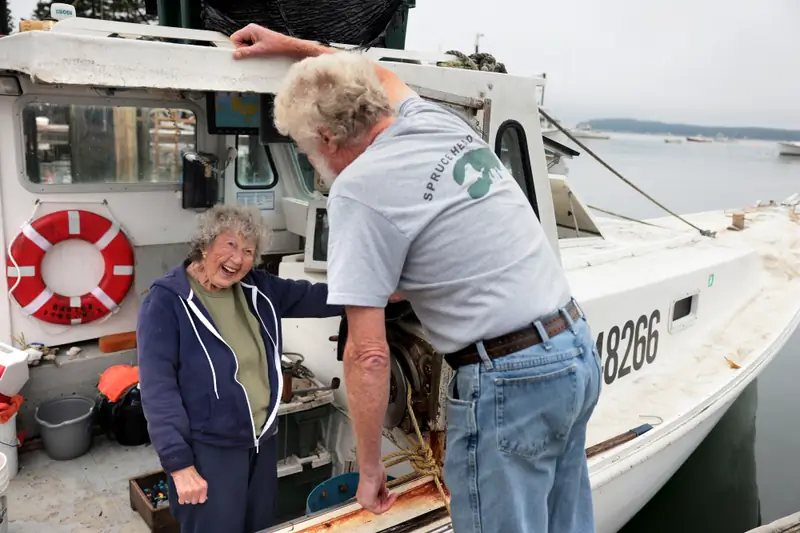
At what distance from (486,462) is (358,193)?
710mm

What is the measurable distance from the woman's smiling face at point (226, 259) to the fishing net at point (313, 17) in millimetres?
823

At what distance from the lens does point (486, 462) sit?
166cm


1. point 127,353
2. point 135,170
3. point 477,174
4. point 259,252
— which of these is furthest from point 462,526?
point 135,170

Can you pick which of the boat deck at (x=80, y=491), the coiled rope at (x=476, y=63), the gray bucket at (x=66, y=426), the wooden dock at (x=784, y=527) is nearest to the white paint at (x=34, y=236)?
the gray bucket at (x=66, y=426)

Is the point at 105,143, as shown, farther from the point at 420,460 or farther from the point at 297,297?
the point at 420,460

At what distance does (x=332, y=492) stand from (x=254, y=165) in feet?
8.31

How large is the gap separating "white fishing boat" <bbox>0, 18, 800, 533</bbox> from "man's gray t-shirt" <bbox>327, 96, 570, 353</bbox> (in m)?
0.78

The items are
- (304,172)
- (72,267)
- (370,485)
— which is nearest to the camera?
(370,485)

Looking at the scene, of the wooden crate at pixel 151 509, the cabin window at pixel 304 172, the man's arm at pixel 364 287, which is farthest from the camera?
the cabin window at pixel 304 172

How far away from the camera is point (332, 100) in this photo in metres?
1.53

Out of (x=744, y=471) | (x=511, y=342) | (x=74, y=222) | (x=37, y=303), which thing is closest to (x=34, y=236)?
(x=74, y=222)

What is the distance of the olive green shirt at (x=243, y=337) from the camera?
7.45ft

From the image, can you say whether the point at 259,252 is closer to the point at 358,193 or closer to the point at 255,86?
the point at 255,86

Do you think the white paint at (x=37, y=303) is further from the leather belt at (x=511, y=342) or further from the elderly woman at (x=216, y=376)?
the leather belt at (x=511, y=342)
